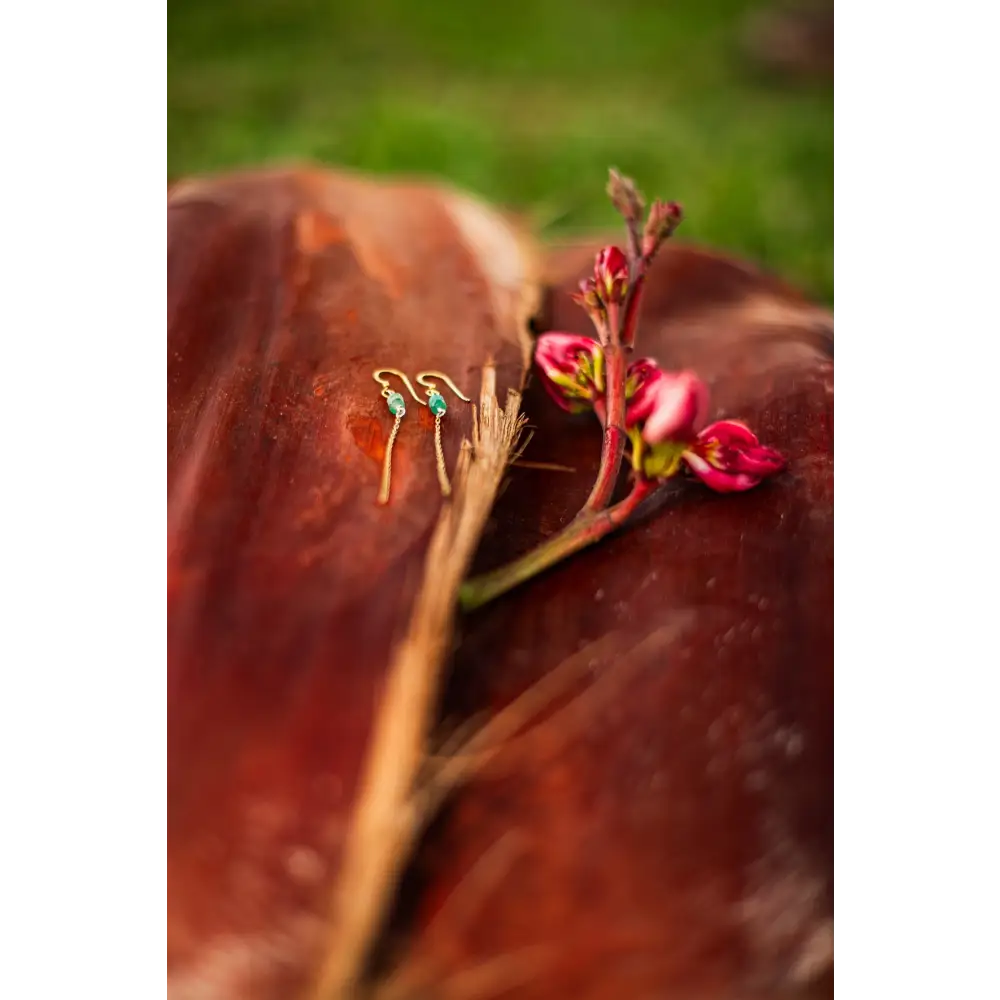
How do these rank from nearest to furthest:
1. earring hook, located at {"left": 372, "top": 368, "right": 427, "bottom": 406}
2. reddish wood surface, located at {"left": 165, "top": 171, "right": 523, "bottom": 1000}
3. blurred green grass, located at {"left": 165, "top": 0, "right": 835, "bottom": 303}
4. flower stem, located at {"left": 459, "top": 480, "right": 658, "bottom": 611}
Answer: reddish wood surface, located at {"left": 165, "top": 171, "right": 523, "bottom": 1000} → flower stem, located at {"left": 459, "top": 480, "right": 658, "bottom": 611} → earring hook, located at {"left": 372, "top": 368, "right": 427, "bottom": 406} → blurred green grass, located at {"left": 165, "top": 0, "right": 835, "bottom": 303}

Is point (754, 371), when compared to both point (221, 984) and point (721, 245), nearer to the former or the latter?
point (721, 245)

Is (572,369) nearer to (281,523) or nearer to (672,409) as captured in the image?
(672,409)

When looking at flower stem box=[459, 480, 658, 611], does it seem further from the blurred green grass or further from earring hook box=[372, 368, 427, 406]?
the blurred green grass

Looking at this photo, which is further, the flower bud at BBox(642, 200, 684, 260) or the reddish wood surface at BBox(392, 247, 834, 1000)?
the flower bud at BBox(642, 200, 684, 260)

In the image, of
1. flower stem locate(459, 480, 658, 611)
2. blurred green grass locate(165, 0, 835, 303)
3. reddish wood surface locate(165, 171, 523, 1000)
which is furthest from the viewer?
blurred green grass locate(165, 0, 835, 303)

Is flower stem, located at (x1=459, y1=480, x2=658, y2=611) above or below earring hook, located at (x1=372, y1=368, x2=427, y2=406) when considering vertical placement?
below

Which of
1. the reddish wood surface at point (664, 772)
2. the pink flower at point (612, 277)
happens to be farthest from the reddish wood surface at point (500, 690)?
the pink flower at point (612, 277)

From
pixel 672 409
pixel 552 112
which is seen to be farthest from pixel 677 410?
pixel 552 112

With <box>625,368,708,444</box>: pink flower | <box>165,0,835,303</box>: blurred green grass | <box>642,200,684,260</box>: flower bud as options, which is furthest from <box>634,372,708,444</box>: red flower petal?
<box>165,0,835,303</box>: blurred green grass

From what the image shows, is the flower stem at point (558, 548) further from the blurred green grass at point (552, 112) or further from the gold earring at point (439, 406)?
the blurred green grass at point (552, 112)
